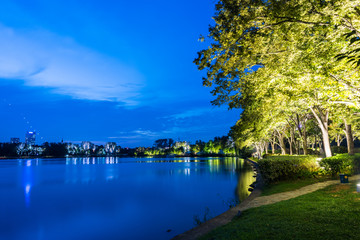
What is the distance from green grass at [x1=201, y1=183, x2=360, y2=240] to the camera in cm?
591

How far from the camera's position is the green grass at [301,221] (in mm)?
5906

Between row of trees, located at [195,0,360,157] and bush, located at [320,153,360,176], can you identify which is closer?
row of trees, located at [195,0,360,157]

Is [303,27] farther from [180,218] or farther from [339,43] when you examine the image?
[180,218]

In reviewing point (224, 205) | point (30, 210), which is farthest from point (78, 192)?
point (224, 205)

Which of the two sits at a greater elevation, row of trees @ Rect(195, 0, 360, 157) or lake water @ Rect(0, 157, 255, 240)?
row of trees @ Rect(195, 0, 360, 157)

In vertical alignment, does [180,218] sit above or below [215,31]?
below

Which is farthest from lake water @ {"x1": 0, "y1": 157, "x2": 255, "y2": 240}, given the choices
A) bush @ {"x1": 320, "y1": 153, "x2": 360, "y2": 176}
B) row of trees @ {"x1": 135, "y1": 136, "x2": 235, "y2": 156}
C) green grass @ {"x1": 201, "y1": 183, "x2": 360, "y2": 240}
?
row of trees @ {"x1": 135, "y1": 136, "x2": 235, "y2": 156}

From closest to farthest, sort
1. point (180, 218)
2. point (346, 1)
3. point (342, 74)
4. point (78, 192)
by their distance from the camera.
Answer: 1. point (346, 1)
2. point (342, 74)
3. point (180, 218)
4. point (78, 192)

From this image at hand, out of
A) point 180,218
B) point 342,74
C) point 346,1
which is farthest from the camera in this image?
point 180,218

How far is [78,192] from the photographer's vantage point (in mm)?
23031

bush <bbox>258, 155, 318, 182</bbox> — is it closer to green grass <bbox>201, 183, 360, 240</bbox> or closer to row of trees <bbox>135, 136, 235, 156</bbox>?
green grass <bbox>201, 183, 360, 240</bbox>

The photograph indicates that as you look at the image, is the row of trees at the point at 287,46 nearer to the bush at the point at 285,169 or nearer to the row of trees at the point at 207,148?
the bush at the point at 285,169

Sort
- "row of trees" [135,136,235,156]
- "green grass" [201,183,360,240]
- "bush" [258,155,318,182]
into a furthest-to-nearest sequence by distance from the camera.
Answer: "row of trees" [135,136,235,156]
"bush" [258,155,318,182]
"green grass" [201,183,360,240]

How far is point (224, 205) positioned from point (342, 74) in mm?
9775
